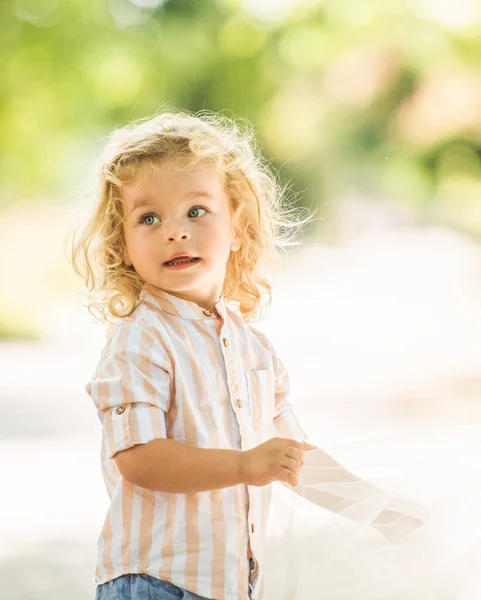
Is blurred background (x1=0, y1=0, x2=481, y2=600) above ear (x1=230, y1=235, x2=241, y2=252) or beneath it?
above

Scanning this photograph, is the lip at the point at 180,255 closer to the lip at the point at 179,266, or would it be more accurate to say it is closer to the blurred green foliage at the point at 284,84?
the lip at the point at 179,266

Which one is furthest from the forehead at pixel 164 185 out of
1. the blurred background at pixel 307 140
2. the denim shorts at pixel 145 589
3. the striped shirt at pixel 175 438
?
the blurred background at pixel 307 140

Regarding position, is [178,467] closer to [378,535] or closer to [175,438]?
[175,438]

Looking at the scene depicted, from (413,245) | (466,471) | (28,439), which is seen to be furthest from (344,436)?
(466,471)

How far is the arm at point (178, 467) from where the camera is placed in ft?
2.64

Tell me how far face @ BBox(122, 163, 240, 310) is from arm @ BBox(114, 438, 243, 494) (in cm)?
18

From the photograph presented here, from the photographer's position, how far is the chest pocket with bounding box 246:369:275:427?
0.94m

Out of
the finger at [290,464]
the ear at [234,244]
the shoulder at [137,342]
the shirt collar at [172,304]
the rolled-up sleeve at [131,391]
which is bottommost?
the finger at [290,464]

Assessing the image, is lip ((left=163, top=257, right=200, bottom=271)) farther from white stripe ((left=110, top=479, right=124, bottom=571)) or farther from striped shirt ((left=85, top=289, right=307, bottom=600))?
white stripe ((left=110, top=479, right=124, bottom=571))

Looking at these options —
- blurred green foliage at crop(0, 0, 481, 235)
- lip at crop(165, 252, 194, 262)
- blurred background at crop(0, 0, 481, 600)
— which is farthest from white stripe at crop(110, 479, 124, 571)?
blurred green foliage at crop(0, 0, 481, 235)

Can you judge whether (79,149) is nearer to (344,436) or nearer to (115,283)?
(344,436)

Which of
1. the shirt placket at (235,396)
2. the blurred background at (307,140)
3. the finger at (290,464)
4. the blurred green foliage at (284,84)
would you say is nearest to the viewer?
the finger at (290,464)

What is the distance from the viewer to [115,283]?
3.21 feet

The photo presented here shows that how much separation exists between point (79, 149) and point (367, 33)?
1.13 meters
